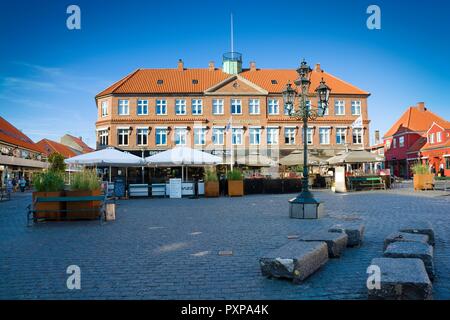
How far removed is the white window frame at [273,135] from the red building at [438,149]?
20159 millimetres

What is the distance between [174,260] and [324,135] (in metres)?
38.3

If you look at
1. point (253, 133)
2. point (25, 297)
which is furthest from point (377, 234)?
point (253, 133)

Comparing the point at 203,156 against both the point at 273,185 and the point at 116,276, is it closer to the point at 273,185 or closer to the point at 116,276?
the point at 273,185

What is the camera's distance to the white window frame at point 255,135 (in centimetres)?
4025

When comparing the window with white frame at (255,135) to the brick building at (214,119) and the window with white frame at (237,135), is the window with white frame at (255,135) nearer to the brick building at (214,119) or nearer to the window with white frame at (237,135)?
the brick building at (214,119)

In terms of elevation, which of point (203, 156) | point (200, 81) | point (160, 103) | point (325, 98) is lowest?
point (203, 156)

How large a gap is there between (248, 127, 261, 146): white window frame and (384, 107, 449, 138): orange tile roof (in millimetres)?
26801

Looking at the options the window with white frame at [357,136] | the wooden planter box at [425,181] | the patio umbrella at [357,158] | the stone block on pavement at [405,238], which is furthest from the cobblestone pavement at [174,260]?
the window with white frame at [357,136]

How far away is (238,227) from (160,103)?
3312cm

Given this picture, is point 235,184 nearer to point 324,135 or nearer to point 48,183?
point 48,183

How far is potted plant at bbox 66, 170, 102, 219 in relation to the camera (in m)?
10.5

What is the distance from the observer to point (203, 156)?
818 inches

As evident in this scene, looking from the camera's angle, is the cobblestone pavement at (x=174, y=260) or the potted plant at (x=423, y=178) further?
the potted plant at (x=423, y=178)

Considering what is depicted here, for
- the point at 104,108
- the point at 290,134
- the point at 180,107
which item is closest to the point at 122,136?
the point at 104,108
